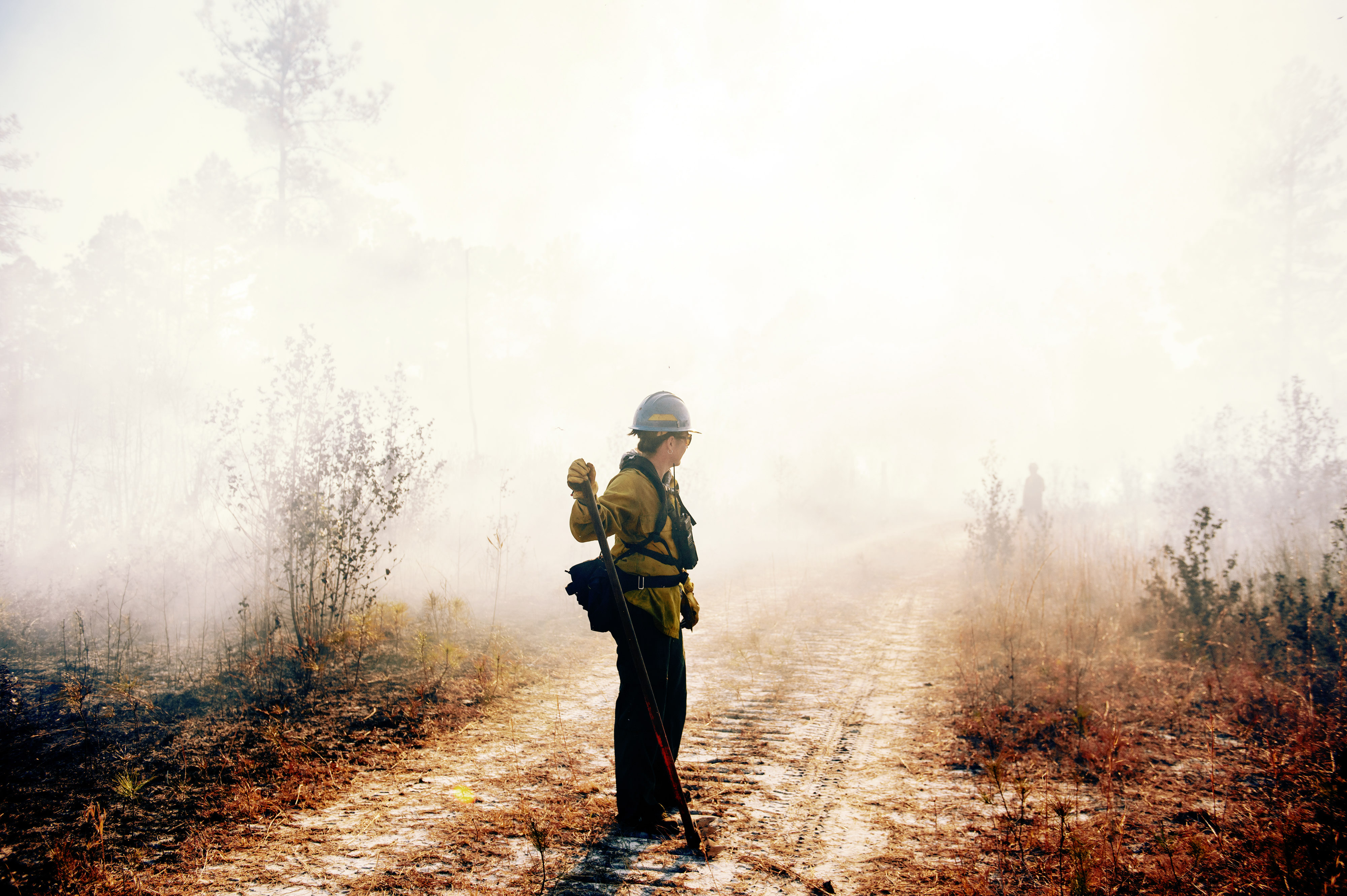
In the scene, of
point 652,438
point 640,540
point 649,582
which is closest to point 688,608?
point 649,582

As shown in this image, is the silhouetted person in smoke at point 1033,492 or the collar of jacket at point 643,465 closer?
the collar of jacket at point 643,465

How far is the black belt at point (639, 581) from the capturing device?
351 cm

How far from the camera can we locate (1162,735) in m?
4.63

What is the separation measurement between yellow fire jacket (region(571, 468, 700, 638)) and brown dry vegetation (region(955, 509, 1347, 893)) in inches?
73.0

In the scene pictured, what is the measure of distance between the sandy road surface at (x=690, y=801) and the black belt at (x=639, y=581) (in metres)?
1.34

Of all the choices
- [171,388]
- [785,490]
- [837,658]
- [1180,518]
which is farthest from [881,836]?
[785,490]

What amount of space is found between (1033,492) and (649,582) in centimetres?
1555

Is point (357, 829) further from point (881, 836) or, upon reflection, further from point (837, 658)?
point (837, 658)

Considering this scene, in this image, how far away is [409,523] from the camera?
1300cm

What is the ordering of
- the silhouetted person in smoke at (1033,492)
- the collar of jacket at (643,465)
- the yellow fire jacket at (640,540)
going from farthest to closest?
the silhouetted person in smoke at (1033,492), the collar of jacket at (643,465), the yellow fire jacket at (640,540)

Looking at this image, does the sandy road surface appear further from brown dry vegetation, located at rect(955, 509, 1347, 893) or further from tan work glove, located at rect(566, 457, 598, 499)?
tan work glove, located at rect(566, 457, 598, 499)

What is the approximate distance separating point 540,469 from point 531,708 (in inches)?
703

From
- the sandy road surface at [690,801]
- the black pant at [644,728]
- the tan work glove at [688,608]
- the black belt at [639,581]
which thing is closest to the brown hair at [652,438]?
the black belt at [639,581]

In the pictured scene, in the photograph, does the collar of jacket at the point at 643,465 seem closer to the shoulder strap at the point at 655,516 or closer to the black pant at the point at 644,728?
the shoulder strap at the point at 655,516
